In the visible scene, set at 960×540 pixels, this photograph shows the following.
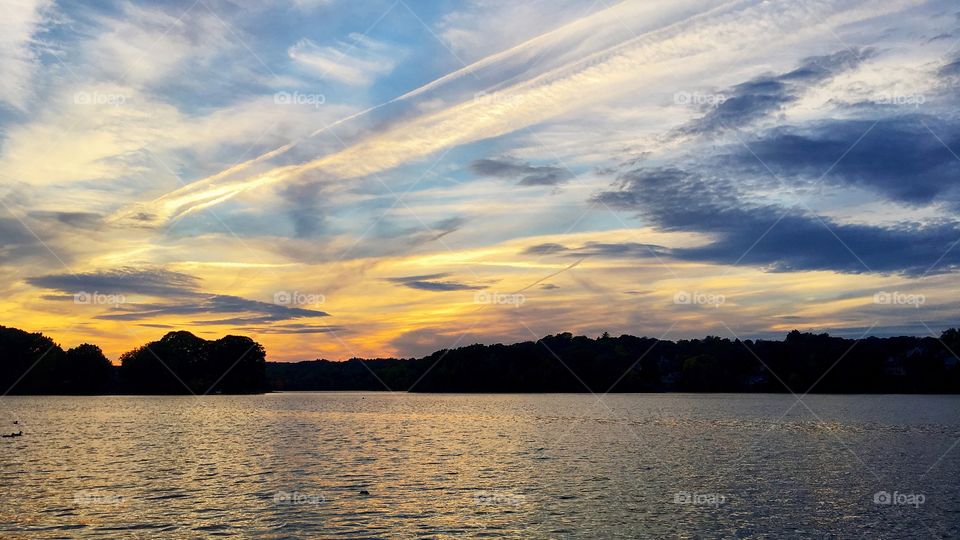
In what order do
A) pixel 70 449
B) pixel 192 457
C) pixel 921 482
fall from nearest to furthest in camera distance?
1. pixel 921 482
2. pixel 192 457
3. pixel 70 449

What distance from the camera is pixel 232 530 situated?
41.6m

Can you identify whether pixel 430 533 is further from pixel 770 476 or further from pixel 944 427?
pixel 944 427

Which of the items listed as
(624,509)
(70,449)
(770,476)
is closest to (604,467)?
(770,476)

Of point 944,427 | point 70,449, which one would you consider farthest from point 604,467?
point 944,427

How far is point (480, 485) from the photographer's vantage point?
59.4m

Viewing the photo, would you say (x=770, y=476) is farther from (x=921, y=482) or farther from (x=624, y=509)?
(x=624, y=509)

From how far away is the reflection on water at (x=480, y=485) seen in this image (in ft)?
141

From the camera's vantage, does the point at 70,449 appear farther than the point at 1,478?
Yes

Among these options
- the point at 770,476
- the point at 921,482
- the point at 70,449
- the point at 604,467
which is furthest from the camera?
the point at 70,449

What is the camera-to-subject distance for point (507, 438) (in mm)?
106625

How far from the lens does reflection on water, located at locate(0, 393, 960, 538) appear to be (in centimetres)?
4312

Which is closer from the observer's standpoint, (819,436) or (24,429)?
(819,436)

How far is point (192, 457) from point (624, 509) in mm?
49493

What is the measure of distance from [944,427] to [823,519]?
323 feet
